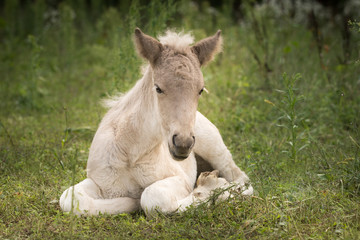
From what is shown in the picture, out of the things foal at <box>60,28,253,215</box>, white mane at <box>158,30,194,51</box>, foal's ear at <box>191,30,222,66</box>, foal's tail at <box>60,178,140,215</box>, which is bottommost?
foal's tail at <box>60,178,140,215</box>

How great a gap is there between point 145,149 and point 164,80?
786 millimetres

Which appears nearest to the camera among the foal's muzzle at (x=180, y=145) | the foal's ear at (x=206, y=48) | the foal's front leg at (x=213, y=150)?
the foal's muzzle at (x=180, y=145)

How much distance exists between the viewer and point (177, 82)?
3.47 metres

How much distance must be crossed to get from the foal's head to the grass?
75cm

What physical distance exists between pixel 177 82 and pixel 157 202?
3.51ft

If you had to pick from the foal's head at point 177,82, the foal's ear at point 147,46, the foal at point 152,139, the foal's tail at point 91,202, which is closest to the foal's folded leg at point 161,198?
the foal at point 152,139

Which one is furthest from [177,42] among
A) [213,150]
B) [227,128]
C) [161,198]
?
[227,128]

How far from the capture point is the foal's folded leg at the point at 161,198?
12.2 ft

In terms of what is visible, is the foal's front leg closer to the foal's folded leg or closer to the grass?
the grass

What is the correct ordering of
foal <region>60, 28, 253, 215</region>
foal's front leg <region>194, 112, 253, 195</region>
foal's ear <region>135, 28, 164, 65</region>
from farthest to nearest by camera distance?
foal's front leg <region>194, 112, 253, 195</region>
foal's ear <region>135, 28, 164, 65</region>
foal <region>60, 28, 253, 215</region>

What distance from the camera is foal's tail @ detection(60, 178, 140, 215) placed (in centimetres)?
373

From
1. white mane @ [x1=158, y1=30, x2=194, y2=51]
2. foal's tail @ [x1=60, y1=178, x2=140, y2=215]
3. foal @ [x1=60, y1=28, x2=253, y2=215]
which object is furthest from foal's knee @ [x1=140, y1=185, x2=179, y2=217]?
white mane @ [x1=158, y1=30, x2=194, y2=51]

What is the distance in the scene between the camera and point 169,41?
3.81m

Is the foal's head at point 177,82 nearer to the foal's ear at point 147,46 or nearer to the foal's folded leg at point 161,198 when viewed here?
the foal's ear at point 147,46
